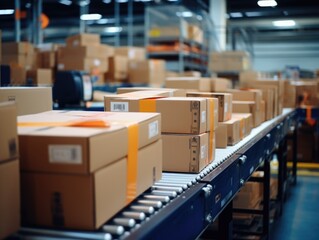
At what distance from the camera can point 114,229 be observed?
1392 millimetres

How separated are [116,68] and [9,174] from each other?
8.05m

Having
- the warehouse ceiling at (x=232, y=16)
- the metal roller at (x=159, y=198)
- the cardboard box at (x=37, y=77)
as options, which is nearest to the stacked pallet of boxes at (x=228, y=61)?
the warehouse ceiling at (x=232, y=16)

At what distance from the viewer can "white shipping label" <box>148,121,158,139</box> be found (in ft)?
6.01

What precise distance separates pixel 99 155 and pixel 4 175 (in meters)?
0.27

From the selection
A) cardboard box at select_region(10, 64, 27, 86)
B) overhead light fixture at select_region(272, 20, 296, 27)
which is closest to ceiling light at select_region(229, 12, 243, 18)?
overhead light fixture at select_region(272, 20, 296, 27)

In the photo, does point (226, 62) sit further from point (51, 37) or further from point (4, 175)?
point (51, 37)

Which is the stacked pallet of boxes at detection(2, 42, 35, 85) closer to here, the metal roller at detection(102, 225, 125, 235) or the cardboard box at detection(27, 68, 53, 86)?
the cardboard box at detection(27, 68, 53, 86)

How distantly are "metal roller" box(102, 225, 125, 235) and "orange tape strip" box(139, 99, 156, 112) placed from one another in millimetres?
970

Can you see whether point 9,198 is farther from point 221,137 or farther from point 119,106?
point 221,137

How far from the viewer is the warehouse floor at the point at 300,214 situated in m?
4.70

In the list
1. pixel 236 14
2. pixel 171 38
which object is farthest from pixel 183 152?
pixel 236 14

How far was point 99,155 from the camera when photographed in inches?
54.9

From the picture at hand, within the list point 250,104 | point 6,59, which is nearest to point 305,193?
point 250,104

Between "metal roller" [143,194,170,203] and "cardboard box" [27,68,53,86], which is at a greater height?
"cardboard box" [27,68,53,86]
